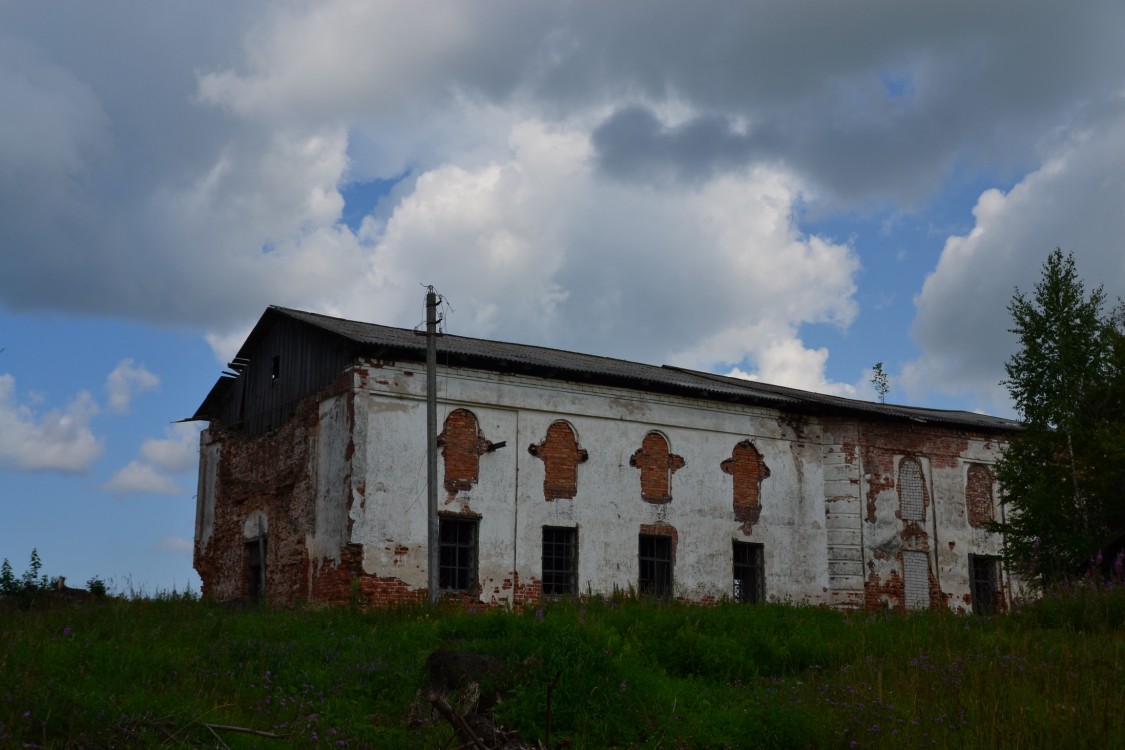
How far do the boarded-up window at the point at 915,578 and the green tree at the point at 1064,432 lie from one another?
2.78 meters

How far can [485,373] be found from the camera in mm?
20266

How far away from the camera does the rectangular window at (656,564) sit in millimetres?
21297

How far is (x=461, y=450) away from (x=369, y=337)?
104 inches

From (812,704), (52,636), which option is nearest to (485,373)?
(52,636)

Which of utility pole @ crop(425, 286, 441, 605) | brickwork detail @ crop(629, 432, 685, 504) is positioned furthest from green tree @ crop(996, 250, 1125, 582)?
utility pole @ crop(425, 286, 441, 605)

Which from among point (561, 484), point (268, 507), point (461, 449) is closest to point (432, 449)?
point (461, 449)

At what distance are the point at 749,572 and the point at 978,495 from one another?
675 cm

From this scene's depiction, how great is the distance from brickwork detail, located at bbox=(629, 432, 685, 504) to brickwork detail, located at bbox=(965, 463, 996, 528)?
790cm

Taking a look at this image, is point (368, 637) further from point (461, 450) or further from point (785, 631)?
point (461, 450)

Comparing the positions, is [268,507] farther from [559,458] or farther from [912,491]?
[912,491]

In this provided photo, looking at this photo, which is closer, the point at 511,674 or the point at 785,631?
the point at 511,674

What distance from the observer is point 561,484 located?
67.9 feet

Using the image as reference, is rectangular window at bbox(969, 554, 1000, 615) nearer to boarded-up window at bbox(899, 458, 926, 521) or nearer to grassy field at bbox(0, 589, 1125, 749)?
boarded-up window at bbox(899, 458, 926, 521)

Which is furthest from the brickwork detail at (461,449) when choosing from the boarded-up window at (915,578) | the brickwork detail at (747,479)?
the boarded-up window at (915,578)
